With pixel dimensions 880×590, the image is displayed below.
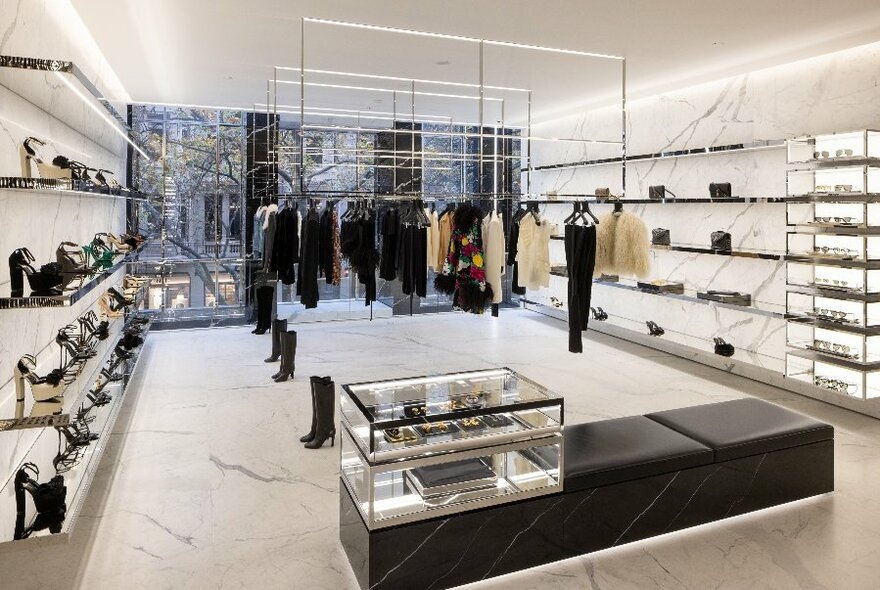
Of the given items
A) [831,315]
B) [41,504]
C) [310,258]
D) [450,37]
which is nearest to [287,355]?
[310,258]

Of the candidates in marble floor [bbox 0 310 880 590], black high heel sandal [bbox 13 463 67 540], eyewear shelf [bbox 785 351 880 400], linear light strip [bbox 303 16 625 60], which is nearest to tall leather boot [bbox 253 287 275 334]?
marble floor [bbox 0 310 880 590]

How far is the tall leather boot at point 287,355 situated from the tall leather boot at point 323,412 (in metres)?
1.68

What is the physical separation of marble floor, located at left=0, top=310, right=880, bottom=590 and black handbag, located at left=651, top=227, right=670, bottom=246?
1.31 metres

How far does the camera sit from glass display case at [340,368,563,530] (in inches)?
101

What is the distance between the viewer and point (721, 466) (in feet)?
10.2

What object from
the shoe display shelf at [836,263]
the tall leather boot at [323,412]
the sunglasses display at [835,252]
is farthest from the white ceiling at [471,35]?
the tall leather boot at [323,412]

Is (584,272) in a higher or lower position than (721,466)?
higher

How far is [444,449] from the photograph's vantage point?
8.58ft

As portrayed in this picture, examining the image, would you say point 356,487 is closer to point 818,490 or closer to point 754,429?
point 754,429

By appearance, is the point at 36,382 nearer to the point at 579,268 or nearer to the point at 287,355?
the point at 287,355

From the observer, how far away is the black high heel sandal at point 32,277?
254 centimetres

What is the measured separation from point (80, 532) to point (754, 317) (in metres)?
5.76

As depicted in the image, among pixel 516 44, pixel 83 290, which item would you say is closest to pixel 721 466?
pixel 83 290

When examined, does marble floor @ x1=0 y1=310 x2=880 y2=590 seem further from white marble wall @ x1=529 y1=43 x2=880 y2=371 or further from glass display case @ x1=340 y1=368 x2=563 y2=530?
white marble wall @ x1=529 y1=43 x2=880 y2=371
